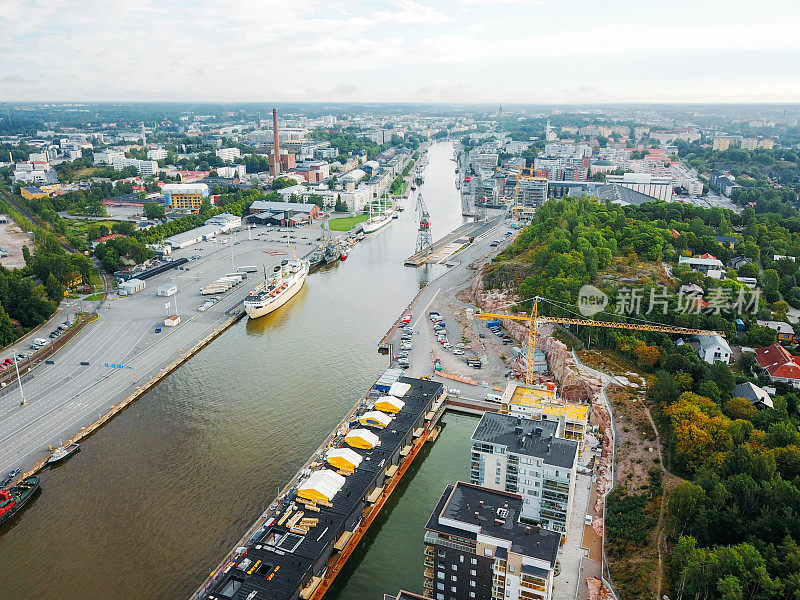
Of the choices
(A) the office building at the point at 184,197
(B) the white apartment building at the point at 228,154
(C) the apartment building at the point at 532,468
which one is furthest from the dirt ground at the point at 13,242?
(B) the white apartment building at the point at 228,154

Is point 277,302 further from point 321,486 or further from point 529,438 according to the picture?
point 529,438

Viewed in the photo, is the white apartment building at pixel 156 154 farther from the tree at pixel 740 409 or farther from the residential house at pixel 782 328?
the tree at pixel 740 409

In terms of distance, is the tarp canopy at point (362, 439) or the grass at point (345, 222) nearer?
the tarp canopy at point (362, 439)

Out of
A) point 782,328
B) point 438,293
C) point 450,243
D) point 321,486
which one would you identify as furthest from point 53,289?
point 782,328

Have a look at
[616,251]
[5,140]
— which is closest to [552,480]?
[616,251]

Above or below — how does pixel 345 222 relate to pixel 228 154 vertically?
below

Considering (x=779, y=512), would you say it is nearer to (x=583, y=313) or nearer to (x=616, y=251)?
(x=583, y=313)
